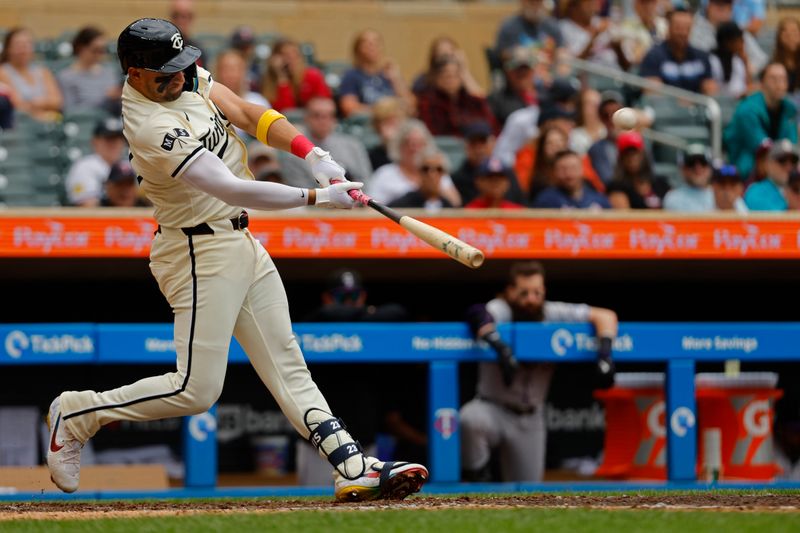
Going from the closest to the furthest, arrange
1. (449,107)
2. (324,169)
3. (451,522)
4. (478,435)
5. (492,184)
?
(451,522) < (324,169) < (478,435) < (492,184) < (449,107)

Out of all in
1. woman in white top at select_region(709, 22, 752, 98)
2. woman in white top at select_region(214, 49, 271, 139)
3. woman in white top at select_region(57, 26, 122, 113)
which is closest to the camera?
woman in white top at select_region(214, 49, 271, 139)

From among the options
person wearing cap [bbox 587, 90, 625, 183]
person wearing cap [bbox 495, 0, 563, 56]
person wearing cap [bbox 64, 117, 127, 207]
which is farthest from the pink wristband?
person wearing cap [bbox 495, 0, 563, 56]

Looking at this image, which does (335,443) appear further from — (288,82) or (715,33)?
(715,33)

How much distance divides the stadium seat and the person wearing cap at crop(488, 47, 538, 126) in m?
0.56

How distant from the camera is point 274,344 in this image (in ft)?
16.6

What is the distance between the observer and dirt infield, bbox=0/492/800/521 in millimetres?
4820

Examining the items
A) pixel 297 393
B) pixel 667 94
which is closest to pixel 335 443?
pixel 297 393

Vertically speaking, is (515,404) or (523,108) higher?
(523,108)

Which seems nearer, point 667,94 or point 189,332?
point 189,332

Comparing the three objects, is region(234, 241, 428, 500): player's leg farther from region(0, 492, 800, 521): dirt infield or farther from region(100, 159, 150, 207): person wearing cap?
region(100, 159, 150, 207): person wearing cap

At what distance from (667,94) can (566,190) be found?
2.71m

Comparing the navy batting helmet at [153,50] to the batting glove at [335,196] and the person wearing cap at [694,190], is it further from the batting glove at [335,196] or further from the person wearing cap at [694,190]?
the person wearing cap at [694,190]

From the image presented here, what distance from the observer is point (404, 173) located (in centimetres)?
926

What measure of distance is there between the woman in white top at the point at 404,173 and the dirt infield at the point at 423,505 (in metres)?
3.77
